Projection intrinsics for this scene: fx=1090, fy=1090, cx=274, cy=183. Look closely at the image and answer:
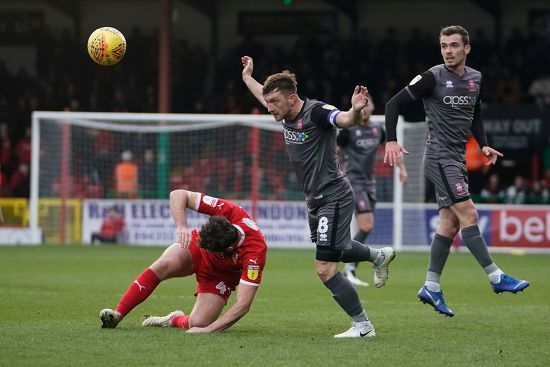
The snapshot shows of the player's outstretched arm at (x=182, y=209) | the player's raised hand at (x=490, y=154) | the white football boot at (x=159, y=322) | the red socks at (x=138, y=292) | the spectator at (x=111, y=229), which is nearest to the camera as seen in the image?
the player's outstretched arm at (x=182, y=209)

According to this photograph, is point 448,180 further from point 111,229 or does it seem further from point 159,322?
point 111,229

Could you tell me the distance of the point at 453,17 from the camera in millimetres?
30094

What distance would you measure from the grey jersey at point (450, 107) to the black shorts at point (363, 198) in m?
4.42

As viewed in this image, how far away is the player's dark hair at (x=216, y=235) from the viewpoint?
26.1ft

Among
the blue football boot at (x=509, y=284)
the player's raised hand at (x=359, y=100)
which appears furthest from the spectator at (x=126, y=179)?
the player's raised hand at (x=359, y=100)

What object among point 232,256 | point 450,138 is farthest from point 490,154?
A: point 232,256

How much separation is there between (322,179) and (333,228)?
39 centimetres

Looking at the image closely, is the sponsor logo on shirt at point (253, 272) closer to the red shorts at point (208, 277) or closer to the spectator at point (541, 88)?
the red shorts at point (208, 277)

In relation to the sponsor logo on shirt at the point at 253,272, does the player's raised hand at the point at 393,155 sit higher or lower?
higher

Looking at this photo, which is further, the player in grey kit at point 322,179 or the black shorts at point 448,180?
the black shorts at point 448,180

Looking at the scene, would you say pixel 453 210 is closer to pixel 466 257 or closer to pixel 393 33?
pixel 466 257

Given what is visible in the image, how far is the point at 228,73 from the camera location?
28906 mm

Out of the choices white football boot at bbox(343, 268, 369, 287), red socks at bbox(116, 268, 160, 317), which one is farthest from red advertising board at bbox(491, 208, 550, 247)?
red socks at bbox(116, 268, 160, 317)

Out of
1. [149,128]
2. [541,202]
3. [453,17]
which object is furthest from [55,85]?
[541,202]
